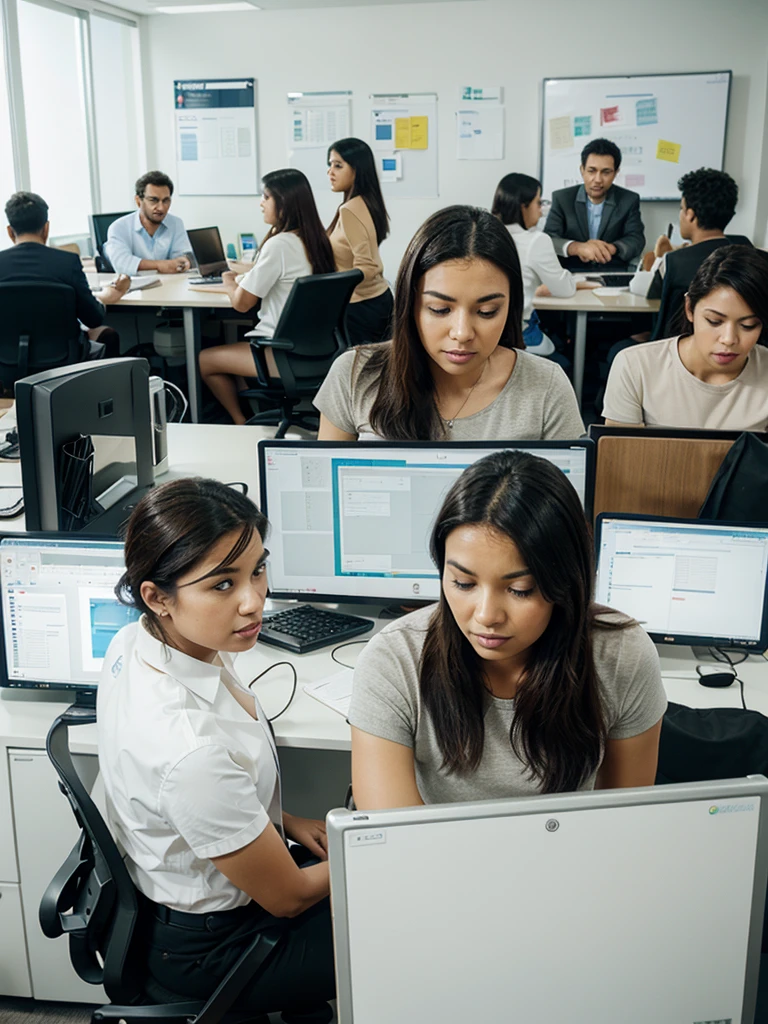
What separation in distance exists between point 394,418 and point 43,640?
2.51 ft

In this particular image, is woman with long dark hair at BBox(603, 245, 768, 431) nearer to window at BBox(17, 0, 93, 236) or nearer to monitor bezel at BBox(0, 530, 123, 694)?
monitor bezel at BBox(0, 530, 123, 694)

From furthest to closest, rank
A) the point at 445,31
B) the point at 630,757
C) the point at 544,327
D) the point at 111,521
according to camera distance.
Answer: the point at 445,31, the point at 544,327, the point at 111,521, the point at 630,757

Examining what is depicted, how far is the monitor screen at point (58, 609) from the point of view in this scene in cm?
173

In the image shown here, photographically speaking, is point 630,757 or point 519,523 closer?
point 519,523

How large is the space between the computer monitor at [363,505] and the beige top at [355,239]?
297 centimetres

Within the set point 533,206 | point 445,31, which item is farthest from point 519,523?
point 445,31

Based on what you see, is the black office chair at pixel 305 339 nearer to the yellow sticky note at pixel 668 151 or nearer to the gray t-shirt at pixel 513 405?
the gray t-shirt at pixel 513 405

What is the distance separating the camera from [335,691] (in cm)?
175

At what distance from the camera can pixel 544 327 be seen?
5.70 metres

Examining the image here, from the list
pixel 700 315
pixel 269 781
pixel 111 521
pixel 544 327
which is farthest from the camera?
pixel 544 327

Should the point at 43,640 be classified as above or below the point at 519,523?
below

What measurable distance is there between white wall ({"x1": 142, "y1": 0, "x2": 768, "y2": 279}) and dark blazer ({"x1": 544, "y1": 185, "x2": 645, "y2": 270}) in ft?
2.76

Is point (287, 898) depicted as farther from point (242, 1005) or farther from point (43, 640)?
point (43, 640)

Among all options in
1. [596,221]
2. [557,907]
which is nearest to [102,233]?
[596,221]
